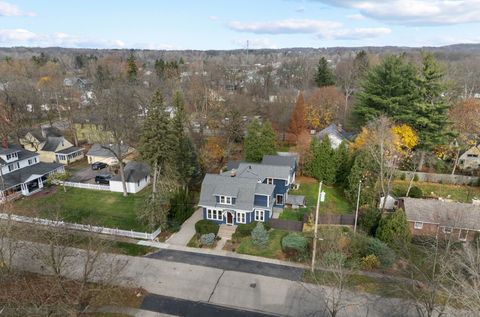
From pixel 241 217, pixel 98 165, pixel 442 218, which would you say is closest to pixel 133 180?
pixel 98 165

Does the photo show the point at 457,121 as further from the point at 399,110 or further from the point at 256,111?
the point at 256,111

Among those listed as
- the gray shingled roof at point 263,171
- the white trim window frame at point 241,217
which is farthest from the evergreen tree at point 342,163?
the white trim window frame at point 241,217

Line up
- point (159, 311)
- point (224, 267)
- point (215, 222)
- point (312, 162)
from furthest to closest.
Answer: point (312, 162) → point (215, 222) → point (224, 267) → point (159, 311)

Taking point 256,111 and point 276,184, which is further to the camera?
point 256,111

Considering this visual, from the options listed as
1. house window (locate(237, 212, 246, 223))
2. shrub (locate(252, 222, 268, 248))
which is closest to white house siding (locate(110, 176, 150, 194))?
house window (locate(237, 212, 246, 223))

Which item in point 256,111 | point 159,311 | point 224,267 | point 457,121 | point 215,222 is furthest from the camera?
point 256,111

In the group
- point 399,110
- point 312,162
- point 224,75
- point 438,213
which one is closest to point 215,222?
point 312,162

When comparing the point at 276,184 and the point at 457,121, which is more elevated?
the point at 457,121
